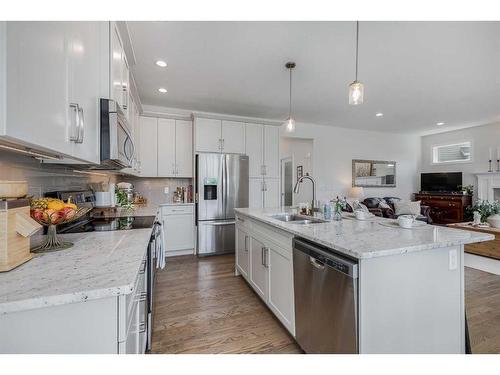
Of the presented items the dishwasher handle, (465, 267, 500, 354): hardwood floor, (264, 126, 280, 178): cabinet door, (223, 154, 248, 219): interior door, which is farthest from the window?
the dishwasher handle

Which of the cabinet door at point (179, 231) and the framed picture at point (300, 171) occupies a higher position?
the framed picture at point (300, 171)

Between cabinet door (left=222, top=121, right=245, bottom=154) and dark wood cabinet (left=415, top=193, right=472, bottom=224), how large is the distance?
211 inches

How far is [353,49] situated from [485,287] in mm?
3024

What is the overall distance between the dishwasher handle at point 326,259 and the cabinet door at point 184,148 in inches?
121

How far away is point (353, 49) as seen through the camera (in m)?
2.49

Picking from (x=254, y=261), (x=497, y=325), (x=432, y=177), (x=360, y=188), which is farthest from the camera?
(x=432, y=177)

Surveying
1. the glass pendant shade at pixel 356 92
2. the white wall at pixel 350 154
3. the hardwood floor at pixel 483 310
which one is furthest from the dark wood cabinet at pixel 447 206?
the glass pendant shade at pixel 356 92

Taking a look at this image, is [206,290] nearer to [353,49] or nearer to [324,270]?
[324,270]

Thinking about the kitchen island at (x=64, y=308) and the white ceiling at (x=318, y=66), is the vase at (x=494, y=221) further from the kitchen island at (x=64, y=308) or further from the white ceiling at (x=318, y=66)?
the kitchen island at (x=64, y=308)

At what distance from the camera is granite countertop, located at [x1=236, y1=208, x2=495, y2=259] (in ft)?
3.89

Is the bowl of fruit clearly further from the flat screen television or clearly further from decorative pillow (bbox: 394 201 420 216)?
the flat screen television

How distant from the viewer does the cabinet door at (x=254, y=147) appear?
439 cm
